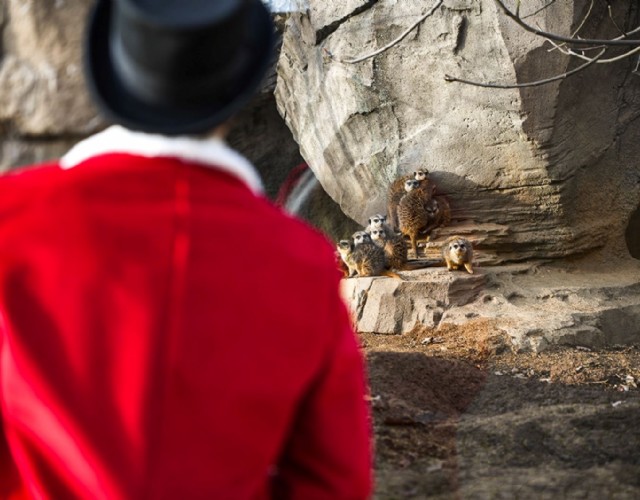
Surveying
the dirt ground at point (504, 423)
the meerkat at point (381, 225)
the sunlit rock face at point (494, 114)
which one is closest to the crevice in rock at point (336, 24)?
the sunlit rock face at point (494, 114)

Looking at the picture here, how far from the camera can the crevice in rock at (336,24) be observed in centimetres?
740

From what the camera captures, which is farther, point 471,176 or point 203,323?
point 471,176

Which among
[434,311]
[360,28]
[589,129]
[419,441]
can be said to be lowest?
[434,311]

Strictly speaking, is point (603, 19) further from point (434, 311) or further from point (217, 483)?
point (217, 483)

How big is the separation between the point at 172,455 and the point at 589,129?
6.30 metres

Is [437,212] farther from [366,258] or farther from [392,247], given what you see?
[366,258]

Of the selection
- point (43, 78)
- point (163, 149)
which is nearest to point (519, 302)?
point (43, 78)

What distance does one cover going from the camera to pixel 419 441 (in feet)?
11.3

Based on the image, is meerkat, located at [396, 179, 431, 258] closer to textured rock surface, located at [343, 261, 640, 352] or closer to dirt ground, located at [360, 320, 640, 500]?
textured rock surface, located at [343, 261, 640, 352]

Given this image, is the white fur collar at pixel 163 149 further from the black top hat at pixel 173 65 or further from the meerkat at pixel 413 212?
the meerkat at pixel 413 212

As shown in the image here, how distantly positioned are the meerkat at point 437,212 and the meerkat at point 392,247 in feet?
1.29

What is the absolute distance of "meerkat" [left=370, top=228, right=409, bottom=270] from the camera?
7.34 meters

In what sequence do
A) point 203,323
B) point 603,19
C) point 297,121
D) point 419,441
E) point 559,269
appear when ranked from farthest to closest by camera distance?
point 297,121
point 559,269
point 603,19
point 419,441
point 203,323

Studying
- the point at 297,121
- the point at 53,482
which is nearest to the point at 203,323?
the point at 53,482
